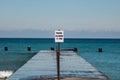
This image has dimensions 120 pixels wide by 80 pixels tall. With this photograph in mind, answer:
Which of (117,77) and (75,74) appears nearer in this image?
(75,74)

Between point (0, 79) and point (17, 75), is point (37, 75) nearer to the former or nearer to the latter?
point (17, 75)

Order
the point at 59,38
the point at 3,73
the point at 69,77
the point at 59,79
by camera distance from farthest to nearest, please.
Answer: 1. the point at 3,73
2. the point at 69,77
3. the point at 59,79
4. the point at 59,38

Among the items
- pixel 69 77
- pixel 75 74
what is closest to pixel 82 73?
pixel 75 74

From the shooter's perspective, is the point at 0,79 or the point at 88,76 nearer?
the point at 88,76

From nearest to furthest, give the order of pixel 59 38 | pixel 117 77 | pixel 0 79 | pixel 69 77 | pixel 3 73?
1. pixel 59 38
2. pixel 69 77
3. pixel 0 79
4. pixel 3 73
5. pixel 117 77

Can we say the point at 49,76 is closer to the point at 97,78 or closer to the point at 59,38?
the point at 97,78

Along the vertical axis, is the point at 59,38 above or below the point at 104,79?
above

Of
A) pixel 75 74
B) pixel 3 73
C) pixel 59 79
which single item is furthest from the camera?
pixel 3 73

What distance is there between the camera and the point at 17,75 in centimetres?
2519

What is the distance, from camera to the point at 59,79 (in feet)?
73.0

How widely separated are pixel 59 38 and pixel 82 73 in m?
7.03

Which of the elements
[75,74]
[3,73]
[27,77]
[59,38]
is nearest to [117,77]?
[3,73]

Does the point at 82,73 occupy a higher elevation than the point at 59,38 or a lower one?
lower

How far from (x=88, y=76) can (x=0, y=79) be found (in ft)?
28.8
